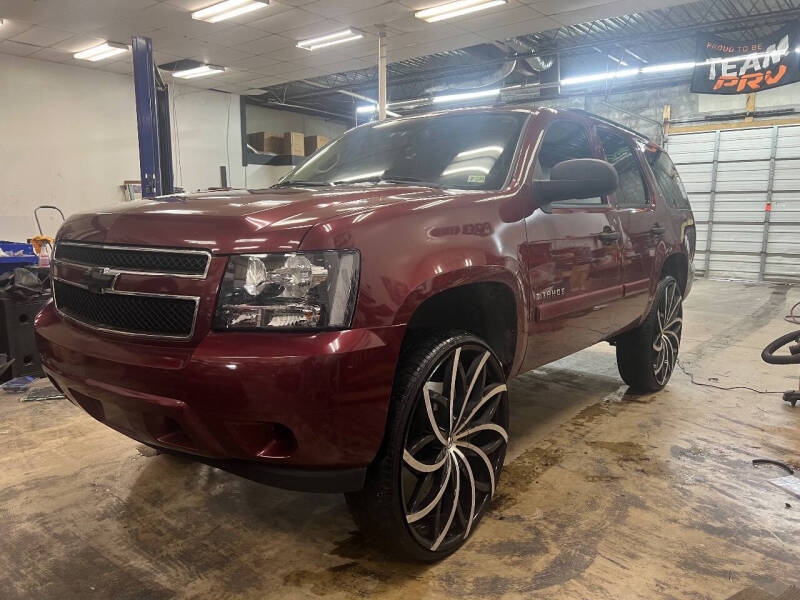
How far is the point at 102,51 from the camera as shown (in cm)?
974

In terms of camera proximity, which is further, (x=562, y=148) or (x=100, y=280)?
(x=562, y=148)

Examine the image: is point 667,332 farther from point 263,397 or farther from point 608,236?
point 263,397

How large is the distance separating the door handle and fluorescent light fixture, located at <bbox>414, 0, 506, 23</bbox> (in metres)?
5.69

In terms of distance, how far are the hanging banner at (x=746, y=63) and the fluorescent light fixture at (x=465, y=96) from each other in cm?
430

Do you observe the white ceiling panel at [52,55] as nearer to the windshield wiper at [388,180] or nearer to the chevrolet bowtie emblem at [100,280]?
the windshield wiper at [388,180]

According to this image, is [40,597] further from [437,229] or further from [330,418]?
[437,229]

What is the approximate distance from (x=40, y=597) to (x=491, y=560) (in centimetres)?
147

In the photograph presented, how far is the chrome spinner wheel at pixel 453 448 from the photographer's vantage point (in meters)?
1.84

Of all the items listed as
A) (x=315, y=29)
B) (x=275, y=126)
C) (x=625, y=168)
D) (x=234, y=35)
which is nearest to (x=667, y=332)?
(x=625, y=168)

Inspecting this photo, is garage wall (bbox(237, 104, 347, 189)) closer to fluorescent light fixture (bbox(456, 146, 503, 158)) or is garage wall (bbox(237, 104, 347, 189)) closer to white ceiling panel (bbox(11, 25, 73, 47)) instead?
white ceiling panel (bbox(11, 25, 73, 47))

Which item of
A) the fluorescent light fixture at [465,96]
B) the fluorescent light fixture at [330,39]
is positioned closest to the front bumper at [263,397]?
the fluorescent light fixture at [330,39]

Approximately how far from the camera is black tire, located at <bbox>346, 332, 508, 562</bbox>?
1726 millimetres

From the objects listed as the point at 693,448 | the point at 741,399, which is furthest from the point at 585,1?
the point at 693,448

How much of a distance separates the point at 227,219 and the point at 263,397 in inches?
20.6
